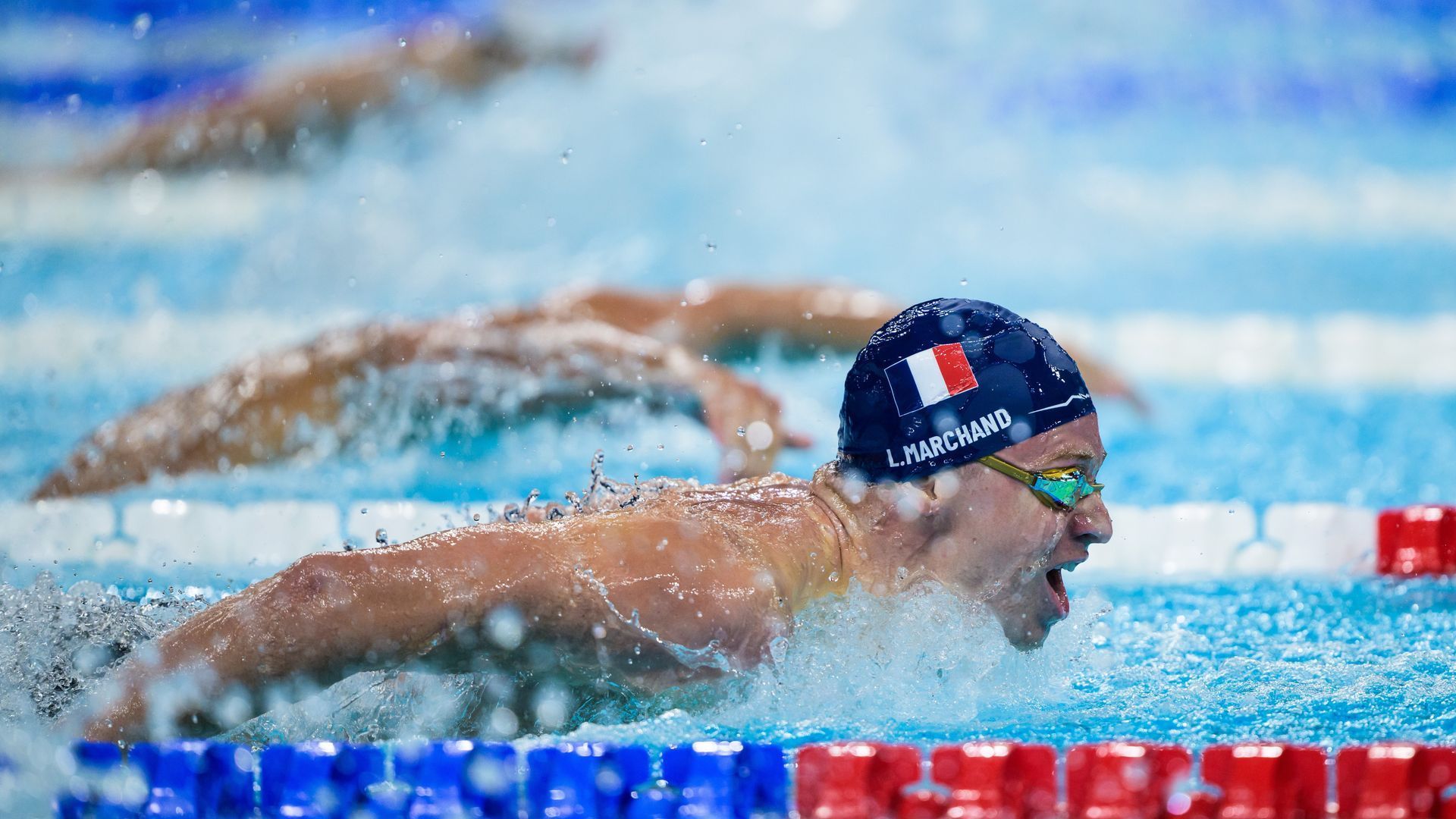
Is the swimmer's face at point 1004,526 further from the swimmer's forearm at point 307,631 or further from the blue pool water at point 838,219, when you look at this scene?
the blue pool water at point 838,219

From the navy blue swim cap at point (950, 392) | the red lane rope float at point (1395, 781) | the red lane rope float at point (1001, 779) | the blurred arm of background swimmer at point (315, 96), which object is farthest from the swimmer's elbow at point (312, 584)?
the blurred arm of background swimmer at point (315, 96)

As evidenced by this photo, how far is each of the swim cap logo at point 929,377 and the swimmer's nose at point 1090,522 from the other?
272 millimetres

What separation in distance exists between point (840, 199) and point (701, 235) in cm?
96

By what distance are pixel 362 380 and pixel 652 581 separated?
10.5ft

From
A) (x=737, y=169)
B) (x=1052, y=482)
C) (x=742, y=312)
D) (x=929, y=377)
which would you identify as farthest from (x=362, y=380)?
(x=737, y=169)

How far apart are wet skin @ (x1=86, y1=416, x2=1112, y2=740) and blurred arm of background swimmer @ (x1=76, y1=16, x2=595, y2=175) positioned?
6577 millimetres

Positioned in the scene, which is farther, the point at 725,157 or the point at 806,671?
the point at 725,157

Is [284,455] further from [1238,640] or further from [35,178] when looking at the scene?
[35,178]

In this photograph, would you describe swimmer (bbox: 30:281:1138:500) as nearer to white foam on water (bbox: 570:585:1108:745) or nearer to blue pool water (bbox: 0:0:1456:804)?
blue pool water (bbox: 0:0:1456:804)

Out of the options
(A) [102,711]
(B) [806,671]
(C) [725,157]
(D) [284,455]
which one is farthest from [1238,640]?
(C) [725,157]

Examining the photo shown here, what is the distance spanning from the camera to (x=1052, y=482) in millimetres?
2238

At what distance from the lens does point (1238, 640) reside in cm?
306

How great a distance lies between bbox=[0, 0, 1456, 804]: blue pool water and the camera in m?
5.46

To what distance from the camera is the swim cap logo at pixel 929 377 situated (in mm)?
2242
